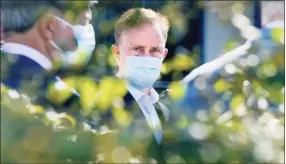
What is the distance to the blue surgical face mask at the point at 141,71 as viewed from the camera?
2641mm

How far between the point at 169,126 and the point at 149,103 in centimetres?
52

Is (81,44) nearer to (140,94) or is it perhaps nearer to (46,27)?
(46,27)

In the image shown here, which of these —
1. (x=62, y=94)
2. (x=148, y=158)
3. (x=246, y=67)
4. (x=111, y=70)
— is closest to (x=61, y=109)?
(x=62, y=94)

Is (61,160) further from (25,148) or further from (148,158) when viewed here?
(148,158)

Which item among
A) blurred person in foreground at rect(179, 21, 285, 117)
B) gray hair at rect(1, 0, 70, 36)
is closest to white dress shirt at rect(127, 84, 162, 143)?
blurred person in foreground at rect(179, 21, 285, 117)

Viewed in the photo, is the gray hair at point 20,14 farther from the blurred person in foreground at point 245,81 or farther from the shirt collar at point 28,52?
the blurred person in foreground at point 245,81

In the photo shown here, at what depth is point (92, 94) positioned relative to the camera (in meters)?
1.83

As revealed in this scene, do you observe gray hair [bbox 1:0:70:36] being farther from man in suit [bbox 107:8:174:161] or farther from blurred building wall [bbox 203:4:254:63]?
blurred building wall [bbox 203:4:254:63]

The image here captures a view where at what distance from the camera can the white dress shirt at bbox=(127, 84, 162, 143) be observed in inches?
93.4

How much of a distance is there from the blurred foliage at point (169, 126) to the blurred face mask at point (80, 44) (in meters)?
0.36

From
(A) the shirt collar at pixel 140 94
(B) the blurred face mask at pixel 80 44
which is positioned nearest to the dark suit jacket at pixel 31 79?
(B) the blurred face mask at pixel 80 44

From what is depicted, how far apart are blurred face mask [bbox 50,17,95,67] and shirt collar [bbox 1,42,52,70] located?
0.10m

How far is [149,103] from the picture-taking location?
101 inches

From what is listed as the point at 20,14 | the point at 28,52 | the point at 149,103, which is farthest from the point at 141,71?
the point at 20,14
